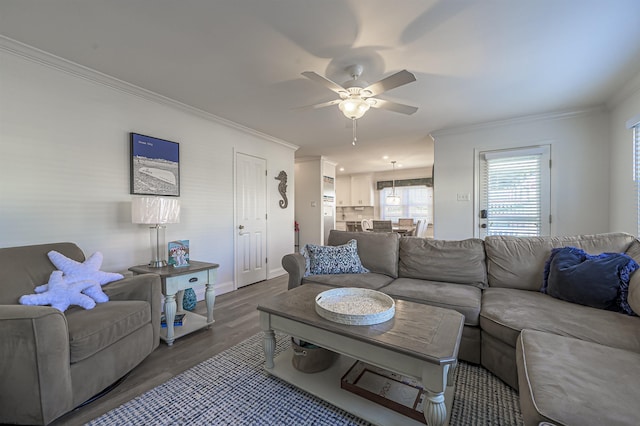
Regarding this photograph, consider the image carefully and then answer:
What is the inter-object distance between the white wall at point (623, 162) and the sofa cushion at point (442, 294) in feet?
6.84

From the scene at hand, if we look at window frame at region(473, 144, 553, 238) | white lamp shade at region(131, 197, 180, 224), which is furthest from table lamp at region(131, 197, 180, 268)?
window frame at region(473, 144, 553, 238)

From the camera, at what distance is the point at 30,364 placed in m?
1.28

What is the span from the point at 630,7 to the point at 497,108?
1.70 m

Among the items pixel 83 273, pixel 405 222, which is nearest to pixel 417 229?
pixel 405 222

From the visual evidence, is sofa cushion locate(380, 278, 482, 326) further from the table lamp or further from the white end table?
the table lamp

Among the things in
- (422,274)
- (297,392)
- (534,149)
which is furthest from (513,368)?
(534,149)

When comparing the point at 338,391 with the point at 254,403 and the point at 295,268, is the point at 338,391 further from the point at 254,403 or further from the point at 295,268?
the point at 295,268

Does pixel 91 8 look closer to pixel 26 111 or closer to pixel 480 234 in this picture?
pixel 26 111

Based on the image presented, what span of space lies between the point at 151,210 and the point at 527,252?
3.36m

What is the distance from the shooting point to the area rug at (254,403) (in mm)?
1424

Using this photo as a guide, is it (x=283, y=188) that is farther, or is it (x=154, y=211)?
(x=283, y=188)

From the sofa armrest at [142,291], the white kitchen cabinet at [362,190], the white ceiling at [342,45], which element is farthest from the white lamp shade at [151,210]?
the white kitchen cabinet at [362,190]

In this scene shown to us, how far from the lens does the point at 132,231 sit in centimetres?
276

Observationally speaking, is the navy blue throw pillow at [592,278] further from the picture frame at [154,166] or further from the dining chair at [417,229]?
the dining chair at [417,229]
